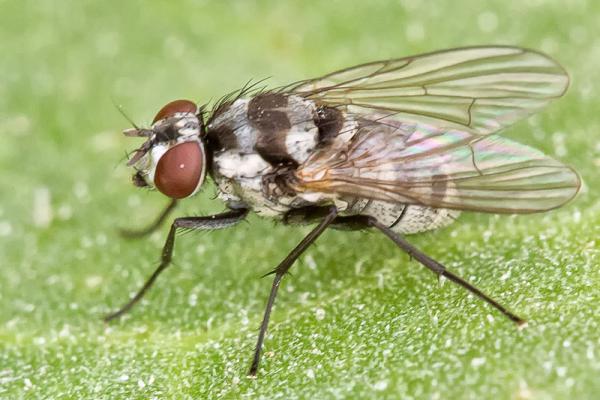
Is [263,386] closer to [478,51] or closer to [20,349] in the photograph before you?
[20,349]

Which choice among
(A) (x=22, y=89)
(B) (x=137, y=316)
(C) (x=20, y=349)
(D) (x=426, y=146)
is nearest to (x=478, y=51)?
(D) (x=426, y=146)

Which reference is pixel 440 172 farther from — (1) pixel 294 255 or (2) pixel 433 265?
(1) pixel 294 255

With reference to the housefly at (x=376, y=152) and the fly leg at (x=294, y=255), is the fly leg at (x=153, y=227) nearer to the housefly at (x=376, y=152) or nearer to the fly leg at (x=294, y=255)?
the housefly at (x=376, y=152)

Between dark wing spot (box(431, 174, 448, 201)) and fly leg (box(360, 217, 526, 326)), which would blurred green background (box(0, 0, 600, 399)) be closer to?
fly leg (box(360, 217, 526, 326))

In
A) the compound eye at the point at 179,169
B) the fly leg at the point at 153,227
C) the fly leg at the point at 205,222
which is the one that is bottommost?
the fly leg at the point at 205,222

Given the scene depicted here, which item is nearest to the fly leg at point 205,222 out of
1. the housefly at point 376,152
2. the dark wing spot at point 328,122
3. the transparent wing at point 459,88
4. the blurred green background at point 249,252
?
the housefly at point 376,152

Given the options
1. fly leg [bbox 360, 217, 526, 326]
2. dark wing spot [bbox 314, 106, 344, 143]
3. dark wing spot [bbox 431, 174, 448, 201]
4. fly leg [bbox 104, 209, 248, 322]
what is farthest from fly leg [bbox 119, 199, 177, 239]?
dark wing spot [bbox 431, 174, 448, 201]
